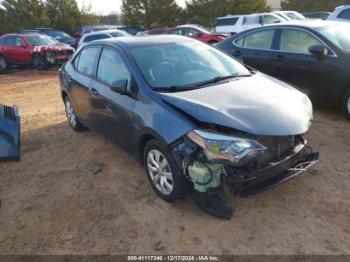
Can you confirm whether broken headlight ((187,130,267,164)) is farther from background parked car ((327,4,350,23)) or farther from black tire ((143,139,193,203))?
background parked car ((327,4,350,23))

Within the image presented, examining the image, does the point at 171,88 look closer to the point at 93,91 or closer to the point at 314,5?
the point at 93,91

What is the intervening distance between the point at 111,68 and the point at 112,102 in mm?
494

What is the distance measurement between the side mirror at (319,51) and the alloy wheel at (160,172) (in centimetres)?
346

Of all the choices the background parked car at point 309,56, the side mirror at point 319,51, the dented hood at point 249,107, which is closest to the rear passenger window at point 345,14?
the background parked car at point 309,56

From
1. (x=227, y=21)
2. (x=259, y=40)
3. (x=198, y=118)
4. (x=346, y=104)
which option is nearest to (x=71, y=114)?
(x=198, y=118)

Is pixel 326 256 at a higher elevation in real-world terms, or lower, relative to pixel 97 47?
lower

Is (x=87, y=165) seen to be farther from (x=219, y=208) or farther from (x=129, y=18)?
(x=129, y=18)

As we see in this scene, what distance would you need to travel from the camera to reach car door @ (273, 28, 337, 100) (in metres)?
5.59

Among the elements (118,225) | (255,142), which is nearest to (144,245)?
(118,225)

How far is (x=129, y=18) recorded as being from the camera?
34781mm

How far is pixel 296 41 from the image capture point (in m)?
6.13

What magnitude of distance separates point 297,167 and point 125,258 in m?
1.87

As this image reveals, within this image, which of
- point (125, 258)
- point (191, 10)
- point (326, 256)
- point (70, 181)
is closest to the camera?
point (326, 256)

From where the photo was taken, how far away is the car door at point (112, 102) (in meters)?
3.93
